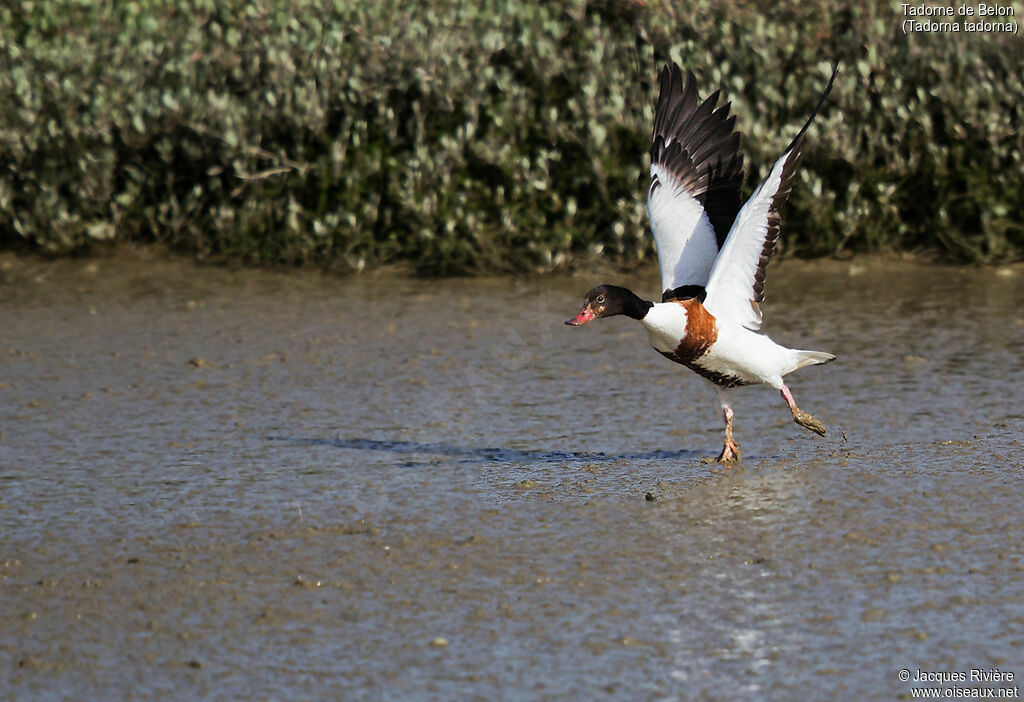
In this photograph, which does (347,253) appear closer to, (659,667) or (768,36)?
(768,36)

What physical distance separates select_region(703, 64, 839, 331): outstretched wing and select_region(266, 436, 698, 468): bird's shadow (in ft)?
2.21

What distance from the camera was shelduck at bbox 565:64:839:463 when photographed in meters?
6.45

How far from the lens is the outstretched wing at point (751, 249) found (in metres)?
6.43

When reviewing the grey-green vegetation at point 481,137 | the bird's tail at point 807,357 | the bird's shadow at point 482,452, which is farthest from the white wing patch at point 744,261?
the grey-green vegetation at point 481,137

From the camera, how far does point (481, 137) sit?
1050cm

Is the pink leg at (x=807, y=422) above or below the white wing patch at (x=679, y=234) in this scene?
below

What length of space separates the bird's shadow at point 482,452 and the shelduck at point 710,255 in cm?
39

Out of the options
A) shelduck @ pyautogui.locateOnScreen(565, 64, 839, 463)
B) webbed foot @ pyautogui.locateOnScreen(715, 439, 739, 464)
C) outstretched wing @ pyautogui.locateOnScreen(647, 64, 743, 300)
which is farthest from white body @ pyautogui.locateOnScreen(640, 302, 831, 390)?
outstretched wing @ pyautogui.locateOnScreen(647, 64, 743, 300)

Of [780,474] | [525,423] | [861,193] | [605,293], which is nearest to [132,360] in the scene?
[525,423]

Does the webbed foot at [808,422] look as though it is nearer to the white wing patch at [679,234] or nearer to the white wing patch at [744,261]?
the white wing patch at [744,261]

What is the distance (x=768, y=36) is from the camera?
10.6 meters

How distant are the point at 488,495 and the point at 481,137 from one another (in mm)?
4889

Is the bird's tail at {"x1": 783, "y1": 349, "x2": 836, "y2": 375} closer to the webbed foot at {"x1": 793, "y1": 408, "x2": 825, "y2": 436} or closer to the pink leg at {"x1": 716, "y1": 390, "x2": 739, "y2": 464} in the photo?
the webbed foot at {"x1": 793, "y1": 408, "x2": 825, "y2": 436}

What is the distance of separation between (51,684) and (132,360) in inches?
175
